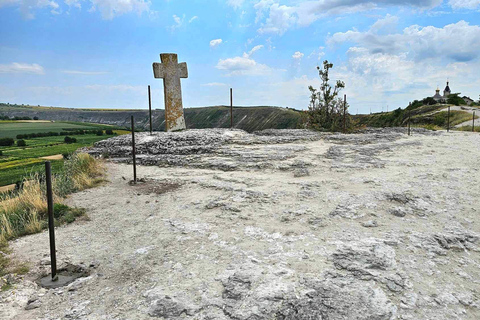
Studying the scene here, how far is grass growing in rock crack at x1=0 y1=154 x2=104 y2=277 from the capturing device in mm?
5172

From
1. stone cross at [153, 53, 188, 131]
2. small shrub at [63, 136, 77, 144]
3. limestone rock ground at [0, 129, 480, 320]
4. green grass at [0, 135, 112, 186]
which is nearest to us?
limestone rock ground at [0, 129, 480, 320]

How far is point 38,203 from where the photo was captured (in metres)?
6.11

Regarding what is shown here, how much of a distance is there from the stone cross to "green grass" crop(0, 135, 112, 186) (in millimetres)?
3855

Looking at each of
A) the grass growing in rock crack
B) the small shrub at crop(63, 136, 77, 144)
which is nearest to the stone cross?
the small shrub at crop(63, 136, 77, 144)

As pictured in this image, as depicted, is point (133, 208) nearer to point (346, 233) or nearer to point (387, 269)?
point (346, 233)

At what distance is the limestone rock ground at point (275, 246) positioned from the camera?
290 cm

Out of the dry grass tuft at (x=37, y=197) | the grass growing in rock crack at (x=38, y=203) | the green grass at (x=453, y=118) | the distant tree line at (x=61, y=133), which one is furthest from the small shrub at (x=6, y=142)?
the green grass at (x=453, y=118)

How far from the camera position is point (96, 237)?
16.1 feet

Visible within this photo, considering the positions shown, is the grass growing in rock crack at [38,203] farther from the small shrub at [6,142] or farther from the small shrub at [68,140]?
the small shrub at [68,140]

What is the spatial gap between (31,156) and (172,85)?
258 inches

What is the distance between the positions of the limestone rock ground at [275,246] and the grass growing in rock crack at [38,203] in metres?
0.30

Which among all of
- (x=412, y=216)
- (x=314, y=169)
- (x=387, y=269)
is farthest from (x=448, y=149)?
(x=387, y=269)

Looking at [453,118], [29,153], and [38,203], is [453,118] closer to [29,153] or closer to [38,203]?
[29,153]

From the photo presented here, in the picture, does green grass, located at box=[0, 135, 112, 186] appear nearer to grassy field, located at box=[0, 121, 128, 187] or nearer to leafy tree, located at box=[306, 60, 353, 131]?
grassy field, located at box=[0, 121, 128, 187]
